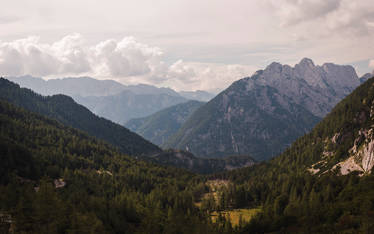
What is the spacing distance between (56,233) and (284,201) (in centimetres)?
15077

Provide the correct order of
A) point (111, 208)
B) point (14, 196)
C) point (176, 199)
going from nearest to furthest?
point (14, 196) → point (111, 208) → point (176, 199)

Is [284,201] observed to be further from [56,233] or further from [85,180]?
[56,233]

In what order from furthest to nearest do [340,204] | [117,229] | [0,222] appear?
[340,204] < [117,229] < [0,222]

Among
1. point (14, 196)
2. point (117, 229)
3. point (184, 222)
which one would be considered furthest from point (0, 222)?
point (184, 222)

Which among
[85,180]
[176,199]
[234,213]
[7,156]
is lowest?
[234,213]

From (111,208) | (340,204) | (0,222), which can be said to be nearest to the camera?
(0,222)

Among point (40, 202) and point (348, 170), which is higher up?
point (40, 202)

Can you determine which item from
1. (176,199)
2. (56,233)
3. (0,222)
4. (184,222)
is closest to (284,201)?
(176,199)

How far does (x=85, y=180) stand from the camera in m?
192

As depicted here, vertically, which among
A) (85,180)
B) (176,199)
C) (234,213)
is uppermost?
(85,180)

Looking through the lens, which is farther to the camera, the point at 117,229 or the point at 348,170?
the point at 348,170

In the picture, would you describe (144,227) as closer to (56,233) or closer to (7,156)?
(56,233)

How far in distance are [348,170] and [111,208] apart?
6427 inches

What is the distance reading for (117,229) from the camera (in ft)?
378
